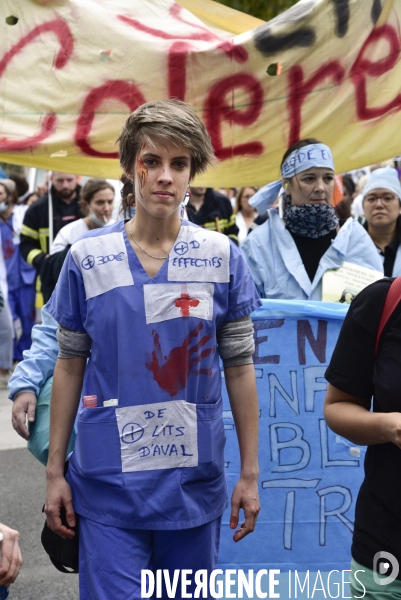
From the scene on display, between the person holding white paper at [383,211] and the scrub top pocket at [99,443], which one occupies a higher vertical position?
the person holding white paper at [383,211]

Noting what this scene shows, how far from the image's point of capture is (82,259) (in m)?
2.96

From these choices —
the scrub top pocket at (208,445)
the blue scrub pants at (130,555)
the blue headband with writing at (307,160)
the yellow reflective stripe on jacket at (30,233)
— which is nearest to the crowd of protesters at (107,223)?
the yellow reflective stripe on jacket at (30,233)

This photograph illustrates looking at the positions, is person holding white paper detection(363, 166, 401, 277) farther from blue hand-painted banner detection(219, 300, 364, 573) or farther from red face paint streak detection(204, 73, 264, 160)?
blue hand-painted banner detection(219, 300, 364, 573)

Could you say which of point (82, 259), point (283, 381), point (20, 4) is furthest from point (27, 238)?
point (82, 259)

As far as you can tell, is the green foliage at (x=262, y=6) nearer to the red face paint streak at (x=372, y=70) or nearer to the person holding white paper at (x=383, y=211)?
the person holding white paper at (x=383, y=211)

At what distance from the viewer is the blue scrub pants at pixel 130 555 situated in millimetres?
2824

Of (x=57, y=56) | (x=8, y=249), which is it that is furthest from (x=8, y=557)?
(x=8, y=249)

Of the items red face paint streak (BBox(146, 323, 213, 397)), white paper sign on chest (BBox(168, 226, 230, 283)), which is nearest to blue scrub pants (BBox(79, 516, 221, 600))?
red face paint streak (BBox(146, 323, 213, 397))

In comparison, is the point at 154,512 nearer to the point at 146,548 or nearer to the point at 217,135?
the point at 146,548

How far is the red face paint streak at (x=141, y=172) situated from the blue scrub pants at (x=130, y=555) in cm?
102

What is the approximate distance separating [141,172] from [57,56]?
68.5 inches

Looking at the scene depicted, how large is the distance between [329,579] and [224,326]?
1525 millimetres

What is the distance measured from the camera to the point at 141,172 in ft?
9.77

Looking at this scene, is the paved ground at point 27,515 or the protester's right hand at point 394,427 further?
the paved ground at point 27,515
